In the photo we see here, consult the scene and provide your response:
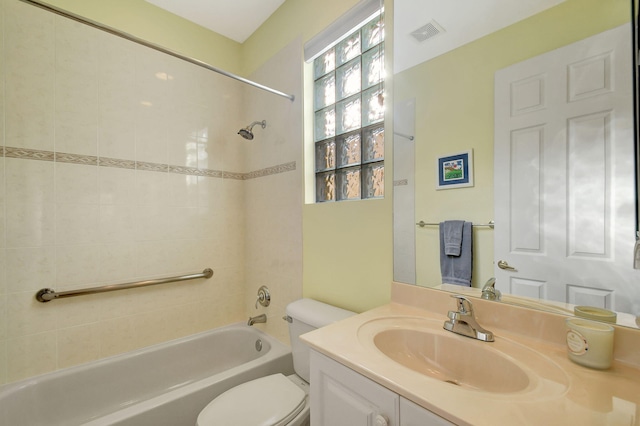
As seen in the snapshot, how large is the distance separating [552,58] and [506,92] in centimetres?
14

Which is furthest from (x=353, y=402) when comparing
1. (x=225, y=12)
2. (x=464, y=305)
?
(x=225, y=12)

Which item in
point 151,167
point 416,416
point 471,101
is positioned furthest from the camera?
point 151,167

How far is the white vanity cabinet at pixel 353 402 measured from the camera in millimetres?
591

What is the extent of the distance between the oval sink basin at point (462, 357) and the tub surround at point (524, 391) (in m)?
0.01

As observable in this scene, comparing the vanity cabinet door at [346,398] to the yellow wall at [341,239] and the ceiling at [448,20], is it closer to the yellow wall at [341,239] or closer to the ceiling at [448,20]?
the yellow wall at [341,239]

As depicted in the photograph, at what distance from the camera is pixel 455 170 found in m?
1.04

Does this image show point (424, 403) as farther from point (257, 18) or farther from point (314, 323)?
point (257, 18)

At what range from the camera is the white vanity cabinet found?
1.94ft

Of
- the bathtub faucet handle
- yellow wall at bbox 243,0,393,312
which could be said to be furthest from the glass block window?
the bathtub faucet handle

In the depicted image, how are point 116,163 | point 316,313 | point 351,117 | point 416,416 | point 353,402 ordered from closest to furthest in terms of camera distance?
point 416,416
point 353,402
point 316,313
point 351,117
point 116,163

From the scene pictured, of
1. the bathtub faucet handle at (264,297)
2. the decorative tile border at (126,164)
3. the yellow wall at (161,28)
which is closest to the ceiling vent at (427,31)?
the decorative tile border at (126,164)

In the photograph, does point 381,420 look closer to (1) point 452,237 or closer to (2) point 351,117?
(1) point 452,237

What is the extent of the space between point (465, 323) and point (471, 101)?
0.80 metres

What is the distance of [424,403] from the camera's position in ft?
1.82
